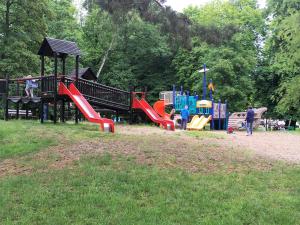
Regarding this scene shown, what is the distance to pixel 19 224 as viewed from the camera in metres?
6.02

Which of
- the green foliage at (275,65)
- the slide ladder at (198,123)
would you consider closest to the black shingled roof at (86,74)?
the slide ladder at (198,123)

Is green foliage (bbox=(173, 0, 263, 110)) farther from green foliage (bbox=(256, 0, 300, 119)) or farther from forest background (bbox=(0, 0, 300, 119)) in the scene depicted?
green foliage (bbox=(256, 0, 300, 119))

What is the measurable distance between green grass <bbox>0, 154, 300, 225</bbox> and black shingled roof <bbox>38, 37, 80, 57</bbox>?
1017 cm

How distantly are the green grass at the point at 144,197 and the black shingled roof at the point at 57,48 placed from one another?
400 inches

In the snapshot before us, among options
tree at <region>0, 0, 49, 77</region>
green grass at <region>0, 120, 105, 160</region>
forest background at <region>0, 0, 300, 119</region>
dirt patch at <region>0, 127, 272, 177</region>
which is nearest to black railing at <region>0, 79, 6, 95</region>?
forest background at <region>0, 0, 300, 119</region>

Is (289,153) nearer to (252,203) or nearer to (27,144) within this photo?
(252,203)

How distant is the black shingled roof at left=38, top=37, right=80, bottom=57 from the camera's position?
709 inches

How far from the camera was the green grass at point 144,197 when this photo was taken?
20.6ft

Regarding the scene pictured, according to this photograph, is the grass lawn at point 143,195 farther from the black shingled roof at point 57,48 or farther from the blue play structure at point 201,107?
the blue play structure at point 201,107

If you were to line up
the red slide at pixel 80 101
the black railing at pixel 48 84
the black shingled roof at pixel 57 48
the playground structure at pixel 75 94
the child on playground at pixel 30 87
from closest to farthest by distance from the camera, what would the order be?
the red slide at pixel 80 101 < the playground structure at pixel 75 94 < the black shingled roof at pixel 57 48 < the black railing at pixel 48 84 < the child on playground at pixel 30 87

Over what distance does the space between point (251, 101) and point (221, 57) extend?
1044 cm

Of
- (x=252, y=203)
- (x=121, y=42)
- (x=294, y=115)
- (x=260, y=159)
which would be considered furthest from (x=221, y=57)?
(x=252, y=203)

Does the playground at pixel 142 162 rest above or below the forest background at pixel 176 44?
below

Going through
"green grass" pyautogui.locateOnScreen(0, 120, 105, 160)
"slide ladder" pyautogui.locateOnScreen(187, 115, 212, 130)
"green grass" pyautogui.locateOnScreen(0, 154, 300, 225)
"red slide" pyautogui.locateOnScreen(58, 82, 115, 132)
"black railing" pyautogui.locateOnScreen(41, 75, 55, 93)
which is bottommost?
"green grass" pyautogui.locateOnScreen(0, 154, 300, 225)
